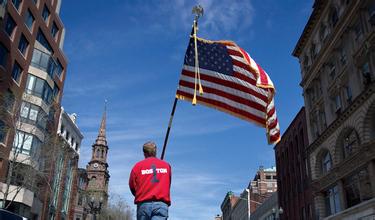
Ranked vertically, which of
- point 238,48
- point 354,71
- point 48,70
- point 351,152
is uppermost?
point 48,70

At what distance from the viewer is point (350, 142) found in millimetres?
30359

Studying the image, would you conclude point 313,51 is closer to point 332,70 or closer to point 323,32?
point 323,32

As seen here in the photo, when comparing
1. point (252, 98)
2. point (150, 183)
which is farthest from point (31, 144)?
point (150, 183)

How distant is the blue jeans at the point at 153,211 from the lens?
257 inches

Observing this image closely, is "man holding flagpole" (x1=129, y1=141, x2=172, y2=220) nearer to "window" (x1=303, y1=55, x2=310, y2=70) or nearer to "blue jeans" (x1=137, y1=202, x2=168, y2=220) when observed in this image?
"blue jeans" (x1=137, y1=202, x2=168, y2=220)

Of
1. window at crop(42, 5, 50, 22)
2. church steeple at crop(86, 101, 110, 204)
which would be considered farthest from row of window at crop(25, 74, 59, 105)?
church steeple at crop(86, 101, 110, 204)

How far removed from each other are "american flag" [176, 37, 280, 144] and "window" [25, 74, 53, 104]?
32227 mm

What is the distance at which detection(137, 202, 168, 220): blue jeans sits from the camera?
6.52m

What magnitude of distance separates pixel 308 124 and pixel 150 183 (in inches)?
1409

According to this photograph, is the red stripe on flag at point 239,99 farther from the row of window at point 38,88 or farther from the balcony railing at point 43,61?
the balcony railing at point 43,61

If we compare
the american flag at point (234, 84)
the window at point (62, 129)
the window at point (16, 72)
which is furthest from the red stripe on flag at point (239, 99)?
the window at point (62, 129)

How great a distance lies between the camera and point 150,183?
21.8 ft

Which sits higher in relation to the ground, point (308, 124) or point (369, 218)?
point (308, 124)

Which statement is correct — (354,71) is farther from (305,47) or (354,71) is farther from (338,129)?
(305,47)
